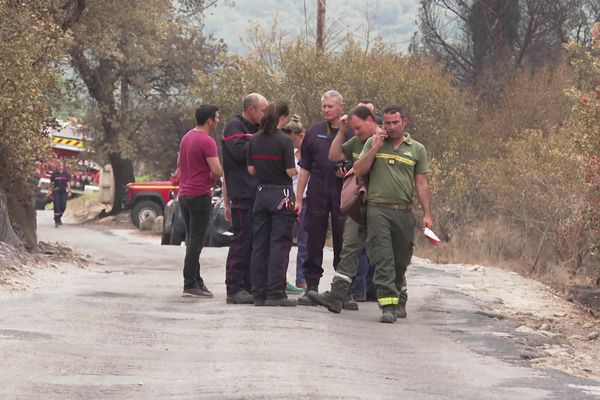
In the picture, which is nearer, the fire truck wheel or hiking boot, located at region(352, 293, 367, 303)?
hiking boot, located at region(352, 293, 367, 303)

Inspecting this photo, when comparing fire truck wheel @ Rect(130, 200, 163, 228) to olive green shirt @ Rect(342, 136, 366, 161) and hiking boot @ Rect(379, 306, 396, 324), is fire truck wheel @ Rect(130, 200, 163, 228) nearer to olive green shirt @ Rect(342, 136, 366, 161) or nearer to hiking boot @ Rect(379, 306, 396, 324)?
olive green shirt @ Rect(342, 136, 366, 161)

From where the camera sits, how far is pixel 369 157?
12422 millimetres

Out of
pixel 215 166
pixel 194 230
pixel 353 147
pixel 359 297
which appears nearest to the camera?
pixel 353 147

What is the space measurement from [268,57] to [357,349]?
31.1 metres

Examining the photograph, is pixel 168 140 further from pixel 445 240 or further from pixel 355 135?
pixel 355 135

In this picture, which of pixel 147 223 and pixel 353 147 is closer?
pixel 353 147

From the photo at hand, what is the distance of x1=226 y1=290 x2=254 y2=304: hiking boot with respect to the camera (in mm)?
13289

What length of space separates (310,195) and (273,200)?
2.33 ft

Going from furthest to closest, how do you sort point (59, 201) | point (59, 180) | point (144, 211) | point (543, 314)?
point (144, 211)
point (59, 201)
point (59, 180)
point (543, 314)

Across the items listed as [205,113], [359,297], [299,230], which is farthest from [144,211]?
[205,113]

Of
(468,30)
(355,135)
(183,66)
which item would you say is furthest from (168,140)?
(355,135)

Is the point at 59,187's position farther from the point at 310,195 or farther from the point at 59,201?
the point at 310,195

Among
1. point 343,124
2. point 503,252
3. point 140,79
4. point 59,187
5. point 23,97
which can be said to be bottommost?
point 503,252

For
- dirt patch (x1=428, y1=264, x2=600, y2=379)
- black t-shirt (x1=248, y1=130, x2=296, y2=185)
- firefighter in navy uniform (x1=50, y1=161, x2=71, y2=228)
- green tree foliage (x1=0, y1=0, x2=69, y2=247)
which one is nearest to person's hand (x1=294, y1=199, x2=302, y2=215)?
black t-shirt (x1=248, y1=130, x2=296, y2=185)
